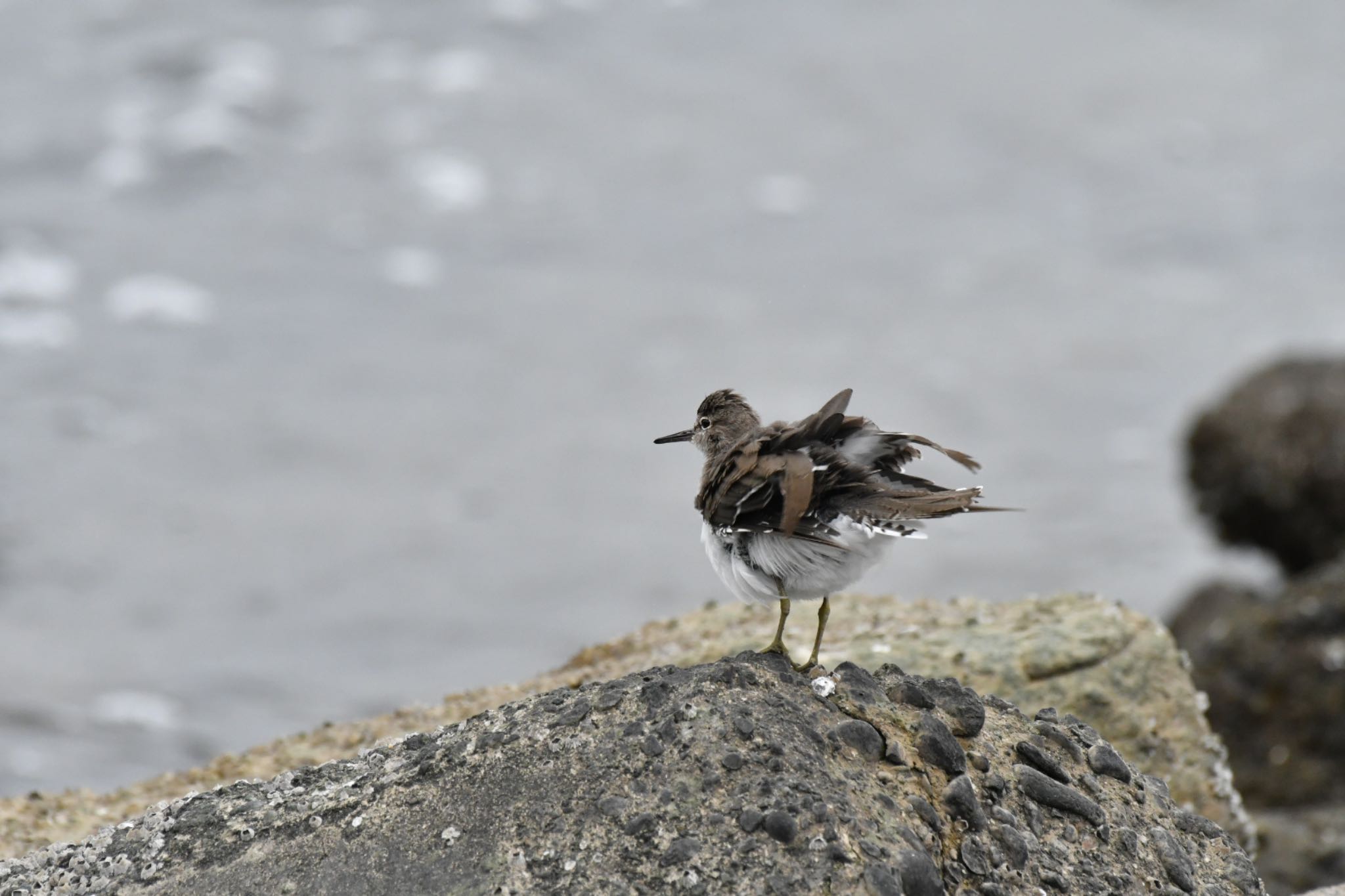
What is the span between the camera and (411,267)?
1719 centimetres

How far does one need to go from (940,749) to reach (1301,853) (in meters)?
4.27

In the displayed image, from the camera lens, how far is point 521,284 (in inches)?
665

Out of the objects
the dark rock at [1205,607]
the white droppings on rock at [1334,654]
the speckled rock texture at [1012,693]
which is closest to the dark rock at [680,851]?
the speckled rock texture at [1012,693]

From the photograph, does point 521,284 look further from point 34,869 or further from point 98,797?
point 34,869

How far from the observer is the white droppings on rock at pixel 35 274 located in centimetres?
1617

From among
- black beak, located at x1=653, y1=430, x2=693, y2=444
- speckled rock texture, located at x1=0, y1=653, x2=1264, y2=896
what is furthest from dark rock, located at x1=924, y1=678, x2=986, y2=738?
black beak, located at x1=653, y1=430, x2=693, y2=444

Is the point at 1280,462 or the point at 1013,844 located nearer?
the point at 1013,844

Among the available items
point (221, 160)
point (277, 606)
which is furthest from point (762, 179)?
point (277, 606)

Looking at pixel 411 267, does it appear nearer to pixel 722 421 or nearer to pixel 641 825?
pixel 722 421

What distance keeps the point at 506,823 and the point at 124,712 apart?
9.75 meters

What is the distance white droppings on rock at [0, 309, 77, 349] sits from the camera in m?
15.6

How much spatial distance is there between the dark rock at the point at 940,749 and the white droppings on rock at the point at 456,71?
664 inches

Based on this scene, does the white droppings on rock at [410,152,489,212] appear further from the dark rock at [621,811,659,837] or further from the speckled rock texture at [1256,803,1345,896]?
the dark rock at [621,811,659,837]

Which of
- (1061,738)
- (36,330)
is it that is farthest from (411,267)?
(1061,738)
